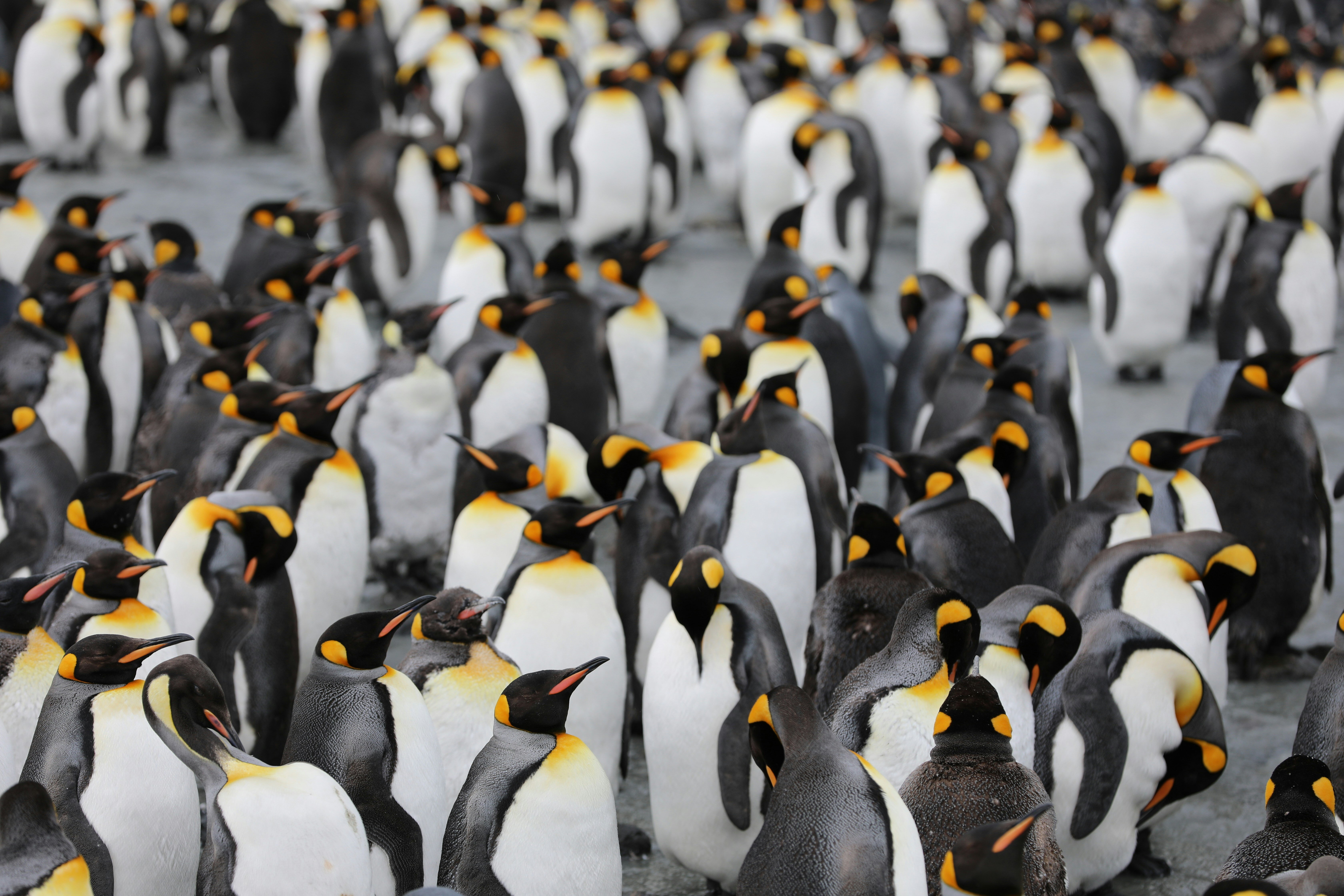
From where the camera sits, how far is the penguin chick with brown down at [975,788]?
2703mm

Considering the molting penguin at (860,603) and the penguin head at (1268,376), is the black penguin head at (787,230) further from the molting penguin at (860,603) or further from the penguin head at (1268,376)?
the molting penguin at (860,603)

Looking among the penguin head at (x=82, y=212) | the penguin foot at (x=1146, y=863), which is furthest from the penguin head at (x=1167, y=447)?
the penguin head at (x=82, y=212)

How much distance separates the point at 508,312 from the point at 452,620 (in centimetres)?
236

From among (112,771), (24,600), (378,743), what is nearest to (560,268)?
(24,600)

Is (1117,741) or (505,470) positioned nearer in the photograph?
(1117,741)

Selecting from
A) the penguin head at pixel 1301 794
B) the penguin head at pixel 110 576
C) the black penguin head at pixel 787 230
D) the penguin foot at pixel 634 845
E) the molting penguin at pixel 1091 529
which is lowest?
the penguin foot at pixel 634 845

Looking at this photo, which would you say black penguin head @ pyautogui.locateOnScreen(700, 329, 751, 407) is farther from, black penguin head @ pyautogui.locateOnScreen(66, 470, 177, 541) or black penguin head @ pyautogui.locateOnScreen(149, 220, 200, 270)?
black penguin head @ pyautogui.locateOnScreen(149, 220, 200, 270)

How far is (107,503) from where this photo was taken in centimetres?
381

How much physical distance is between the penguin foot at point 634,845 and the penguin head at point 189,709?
48.3 inches

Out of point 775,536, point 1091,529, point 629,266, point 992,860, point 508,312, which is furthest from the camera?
point 629,266

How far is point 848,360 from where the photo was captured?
592 centimetres

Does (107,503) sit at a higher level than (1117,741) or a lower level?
higher

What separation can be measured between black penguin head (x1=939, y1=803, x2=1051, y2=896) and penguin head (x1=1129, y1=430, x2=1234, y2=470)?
2404 mm

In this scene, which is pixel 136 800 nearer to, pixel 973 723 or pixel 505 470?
pixel 505 470
